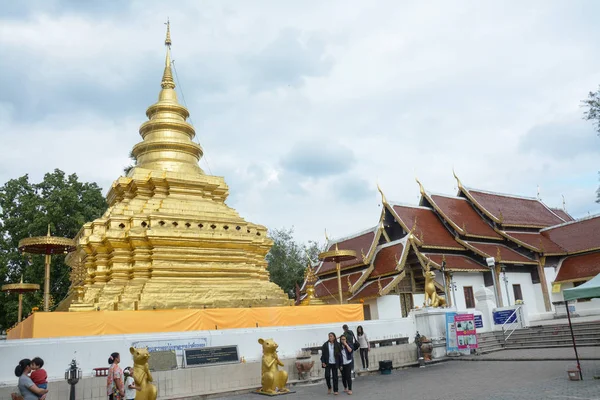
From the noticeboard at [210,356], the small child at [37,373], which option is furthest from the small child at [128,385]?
the noticeboard at [210,356]

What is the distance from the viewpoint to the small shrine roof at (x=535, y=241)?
22500 mm

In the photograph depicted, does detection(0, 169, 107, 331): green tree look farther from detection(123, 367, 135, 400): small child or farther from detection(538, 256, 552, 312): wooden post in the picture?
detection(538, 256, 552, 312): wooden post

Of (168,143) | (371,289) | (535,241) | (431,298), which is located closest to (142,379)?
(431,298)

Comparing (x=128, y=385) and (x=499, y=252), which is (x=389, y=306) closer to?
(x=499, y=252)

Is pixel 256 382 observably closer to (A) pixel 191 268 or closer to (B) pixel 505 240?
(A) pixel 191 268

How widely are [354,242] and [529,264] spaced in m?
7.93

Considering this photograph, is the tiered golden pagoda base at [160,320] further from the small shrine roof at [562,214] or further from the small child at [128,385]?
the small shrine roof at [562,214]

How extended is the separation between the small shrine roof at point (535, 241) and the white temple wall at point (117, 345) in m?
13.3

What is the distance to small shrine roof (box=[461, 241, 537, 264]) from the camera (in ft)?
71.3

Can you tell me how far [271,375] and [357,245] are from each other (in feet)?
47.4

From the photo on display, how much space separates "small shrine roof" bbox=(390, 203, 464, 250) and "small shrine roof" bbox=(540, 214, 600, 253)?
5.23 metres

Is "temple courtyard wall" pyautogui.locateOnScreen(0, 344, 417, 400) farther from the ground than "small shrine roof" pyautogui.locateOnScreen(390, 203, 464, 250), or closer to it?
closer to it

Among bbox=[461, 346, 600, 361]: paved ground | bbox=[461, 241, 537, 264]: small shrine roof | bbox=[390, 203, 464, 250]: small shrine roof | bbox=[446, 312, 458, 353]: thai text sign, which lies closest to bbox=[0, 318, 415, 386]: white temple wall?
bbox=[446, 312, 458, 353]: thai text sign

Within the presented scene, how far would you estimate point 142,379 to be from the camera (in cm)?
705
